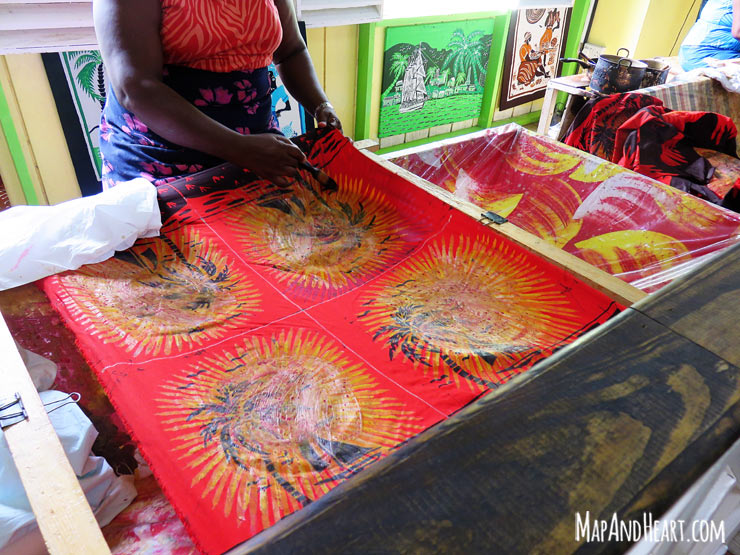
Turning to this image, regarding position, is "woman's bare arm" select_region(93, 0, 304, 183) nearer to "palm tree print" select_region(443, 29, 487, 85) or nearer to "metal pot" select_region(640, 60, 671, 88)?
"metal pot" select_region(640, 60, 671, 88)

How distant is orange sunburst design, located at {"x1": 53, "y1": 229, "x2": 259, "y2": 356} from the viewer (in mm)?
1007

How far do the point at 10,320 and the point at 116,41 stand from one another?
653mm

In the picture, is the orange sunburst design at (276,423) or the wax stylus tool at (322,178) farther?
the wax stylus tool at (322,178)

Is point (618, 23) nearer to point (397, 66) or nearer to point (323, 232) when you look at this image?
point (397, 66)

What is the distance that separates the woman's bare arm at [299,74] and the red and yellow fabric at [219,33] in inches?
10.8

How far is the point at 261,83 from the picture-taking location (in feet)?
4.95

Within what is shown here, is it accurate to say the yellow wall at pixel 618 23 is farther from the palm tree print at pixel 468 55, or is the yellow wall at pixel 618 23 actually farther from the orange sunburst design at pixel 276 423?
the orange sunburst design at pixel 276 423

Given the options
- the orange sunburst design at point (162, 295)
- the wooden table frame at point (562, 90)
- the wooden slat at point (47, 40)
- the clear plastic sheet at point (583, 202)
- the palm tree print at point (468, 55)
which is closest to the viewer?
the orange sunburst design at point (162, 295)

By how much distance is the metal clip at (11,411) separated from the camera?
75 cm

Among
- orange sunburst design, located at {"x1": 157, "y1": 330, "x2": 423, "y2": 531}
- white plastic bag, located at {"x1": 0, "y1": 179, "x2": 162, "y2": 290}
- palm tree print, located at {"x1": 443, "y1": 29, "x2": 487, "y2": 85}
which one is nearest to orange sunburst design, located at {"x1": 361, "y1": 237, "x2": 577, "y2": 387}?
orange sunburst design, located at {"x1": 157, "y1": 330, "x2": 423, "y2": 531}

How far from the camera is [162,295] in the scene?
112 centimetres

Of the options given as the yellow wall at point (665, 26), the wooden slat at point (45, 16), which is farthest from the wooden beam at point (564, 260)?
the yellow wall at point (665, 26)

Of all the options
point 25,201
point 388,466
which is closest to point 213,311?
point 388,466

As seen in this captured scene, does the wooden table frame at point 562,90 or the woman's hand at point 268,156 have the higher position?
the woman's hand at point 268,156
